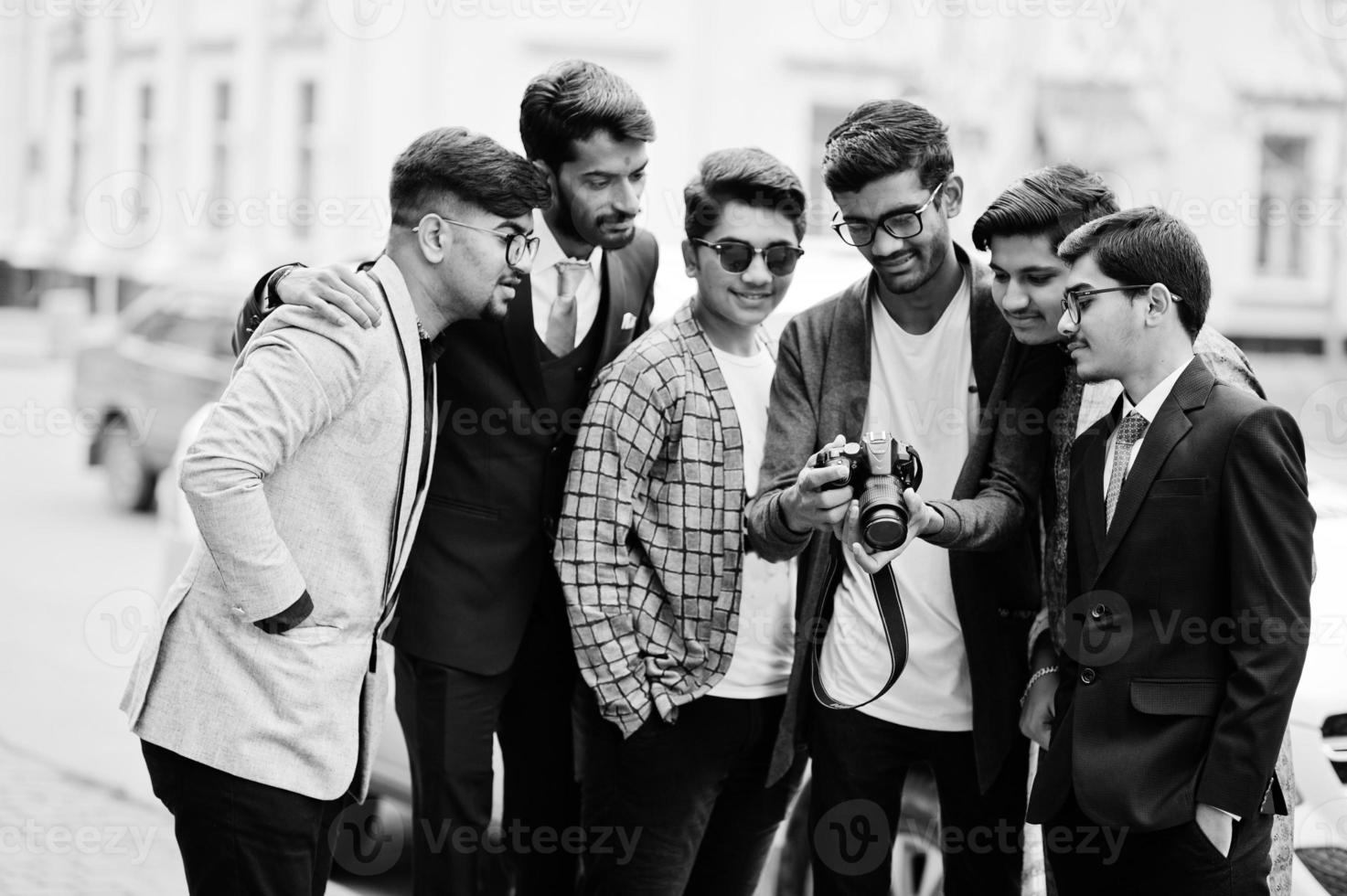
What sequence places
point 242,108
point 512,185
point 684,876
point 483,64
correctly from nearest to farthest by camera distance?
point 512,185
point 684,876
point 483,64
point 242,108

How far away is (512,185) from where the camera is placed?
139 inches

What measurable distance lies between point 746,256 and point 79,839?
12.6ft

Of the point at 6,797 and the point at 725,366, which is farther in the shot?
the point at 6,797

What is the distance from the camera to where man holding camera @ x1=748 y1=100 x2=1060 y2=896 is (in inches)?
139

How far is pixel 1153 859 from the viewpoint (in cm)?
302

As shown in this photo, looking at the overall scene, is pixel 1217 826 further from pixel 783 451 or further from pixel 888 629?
pixel 783 451

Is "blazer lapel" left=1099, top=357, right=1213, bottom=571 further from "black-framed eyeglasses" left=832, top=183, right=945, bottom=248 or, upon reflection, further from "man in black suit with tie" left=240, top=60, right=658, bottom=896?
"man in black suit with tie" left=240, top=60, right=658, bottom=896

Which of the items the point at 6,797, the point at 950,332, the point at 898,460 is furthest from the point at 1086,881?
the point at 6,797

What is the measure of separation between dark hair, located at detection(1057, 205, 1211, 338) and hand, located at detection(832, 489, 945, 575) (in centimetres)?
61

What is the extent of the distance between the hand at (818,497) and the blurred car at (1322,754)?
146cm

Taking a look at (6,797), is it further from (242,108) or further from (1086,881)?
(242,108)

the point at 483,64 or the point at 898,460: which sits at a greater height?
the point at 483,64

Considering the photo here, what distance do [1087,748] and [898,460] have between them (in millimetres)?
696

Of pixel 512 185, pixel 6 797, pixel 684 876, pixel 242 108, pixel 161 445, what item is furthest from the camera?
pixel 242 108
